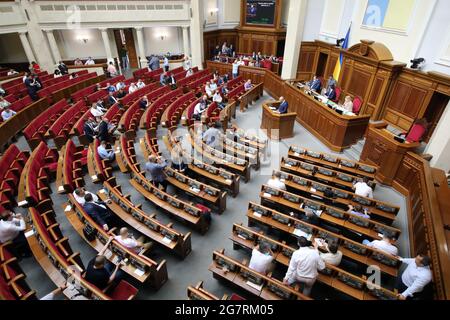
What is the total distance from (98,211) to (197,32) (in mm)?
12609

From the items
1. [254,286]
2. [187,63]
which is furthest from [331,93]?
[187,63]

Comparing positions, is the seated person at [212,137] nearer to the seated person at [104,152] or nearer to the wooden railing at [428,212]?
the seated person at [104,152]

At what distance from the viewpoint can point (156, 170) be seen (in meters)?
5.39

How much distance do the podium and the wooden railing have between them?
11.3ft

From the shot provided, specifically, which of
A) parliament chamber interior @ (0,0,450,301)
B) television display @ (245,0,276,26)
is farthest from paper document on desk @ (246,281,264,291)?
television display @ (245,0,276,26)

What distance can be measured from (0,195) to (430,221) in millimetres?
7512

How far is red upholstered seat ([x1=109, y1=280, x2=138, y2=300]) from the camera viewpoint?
135 inches

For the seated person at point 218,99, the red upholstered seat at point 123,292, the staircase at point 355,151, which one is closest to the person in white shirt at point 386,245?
the red upholstered seat at point 123,292

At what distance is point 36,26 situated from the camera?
12539 mm

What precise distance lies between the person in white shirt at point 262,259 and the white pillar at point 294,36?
412 inches
